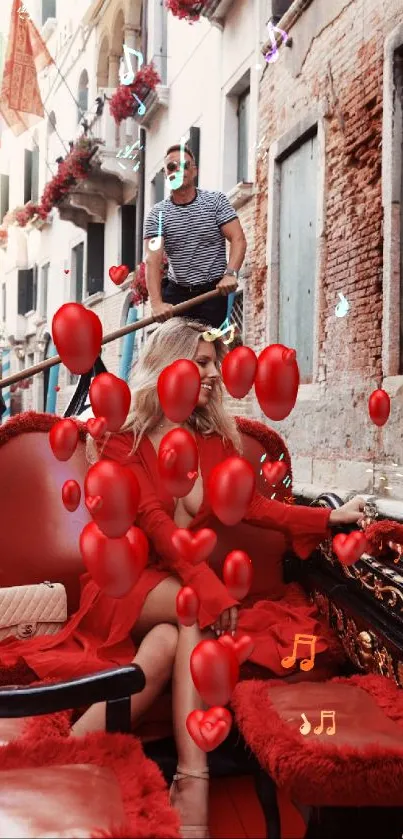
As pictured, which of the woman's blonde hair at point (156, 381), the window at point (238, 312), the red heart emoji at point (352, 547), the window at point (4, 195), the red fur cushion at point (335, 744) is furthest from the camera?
the window at point (4, 195)

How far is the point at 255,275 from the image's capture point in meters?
1.79

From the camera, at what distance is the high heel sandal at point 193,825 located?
1.07m

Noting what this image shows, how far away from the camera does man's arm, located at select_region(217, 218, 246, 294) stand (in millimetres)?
1698

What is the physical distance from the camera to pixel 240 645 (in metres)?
1.27

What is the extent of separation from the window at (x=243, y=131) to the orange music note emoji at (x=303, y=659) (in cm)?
104

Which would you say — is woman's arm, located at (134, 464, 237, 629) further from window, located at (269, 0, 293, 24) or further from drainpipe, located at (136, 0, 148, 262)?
window, located at (269, 0, 293, 24)

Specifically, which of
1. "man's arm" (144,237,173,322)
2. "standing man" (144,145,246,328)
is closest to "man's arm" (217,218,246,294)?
"standing man" (144,145,246,328)

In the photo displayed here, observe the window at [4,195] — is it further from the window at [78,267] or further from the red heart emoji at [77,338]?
the red heart emoji at [77,338]

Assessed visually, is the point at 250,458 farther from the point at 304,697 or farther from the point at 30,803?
the point at 30,803

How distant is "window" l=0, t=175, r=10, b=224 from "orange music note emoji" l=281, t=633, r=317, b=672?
129cm

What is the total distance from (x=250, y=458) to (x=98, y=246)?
24.7 inches

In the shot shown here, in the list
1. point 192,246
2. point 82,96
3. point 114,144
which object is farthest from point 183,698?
point 82,96

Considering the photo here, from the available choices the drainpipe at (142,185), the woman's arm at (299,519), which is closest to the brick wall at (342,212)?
the drainpipe at (142,185)

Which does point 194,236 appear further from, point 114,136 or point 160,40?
point 160,40
